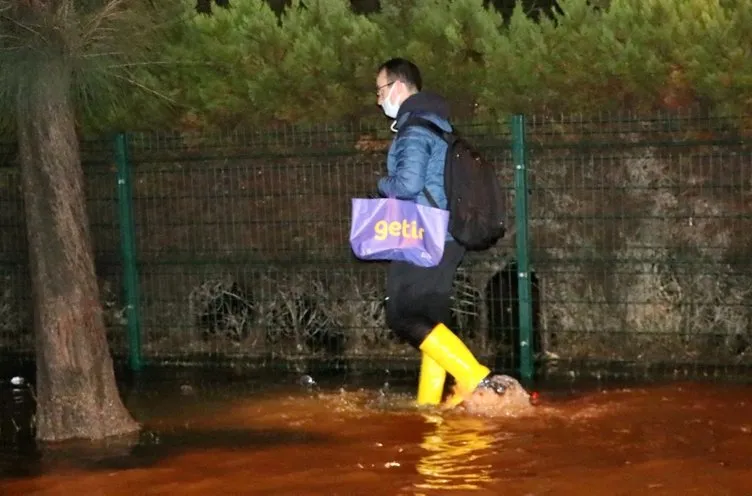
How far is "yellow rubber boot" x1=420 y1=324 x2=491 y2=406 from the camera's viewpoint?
8336mm

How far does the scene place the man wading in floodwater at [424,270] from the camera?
8.26 m

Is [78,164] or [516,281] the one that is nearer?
[78,164]

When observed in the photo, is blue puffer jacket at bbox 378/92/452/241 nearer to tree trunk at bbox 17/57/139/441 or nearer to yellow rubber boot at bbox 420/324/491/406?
yellow rubber boot at bbox 420/324/491/406

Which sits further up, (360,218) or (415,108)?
(415,108)

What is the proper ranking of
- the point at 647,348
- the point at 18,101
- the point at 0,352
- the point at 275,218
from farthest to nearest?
1. the point at 0,352
2. the point at 275,218
3. the point at 647,348
4. the point at 18,101

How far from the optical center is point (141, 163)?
11438mm

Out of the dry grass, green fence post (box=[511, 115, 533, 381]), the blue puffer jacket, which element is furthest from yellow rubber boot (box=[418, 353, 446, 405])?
the dry grass

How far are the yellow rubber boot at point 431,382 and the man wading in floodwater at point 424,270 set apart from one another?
120mm

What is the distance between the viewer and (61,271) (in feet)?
26.9

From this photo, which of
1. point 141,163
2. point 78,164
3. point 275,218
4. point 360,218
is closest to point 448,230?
point 360,218

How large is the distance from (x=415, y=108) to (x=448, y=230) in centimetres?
82

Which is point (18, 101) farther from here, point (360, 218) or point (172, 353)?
point (172, 353)

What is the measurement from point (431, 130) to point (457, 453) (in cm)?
208

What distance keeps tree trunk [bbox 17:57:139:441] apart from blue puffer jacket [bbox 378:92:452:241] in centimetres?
198
